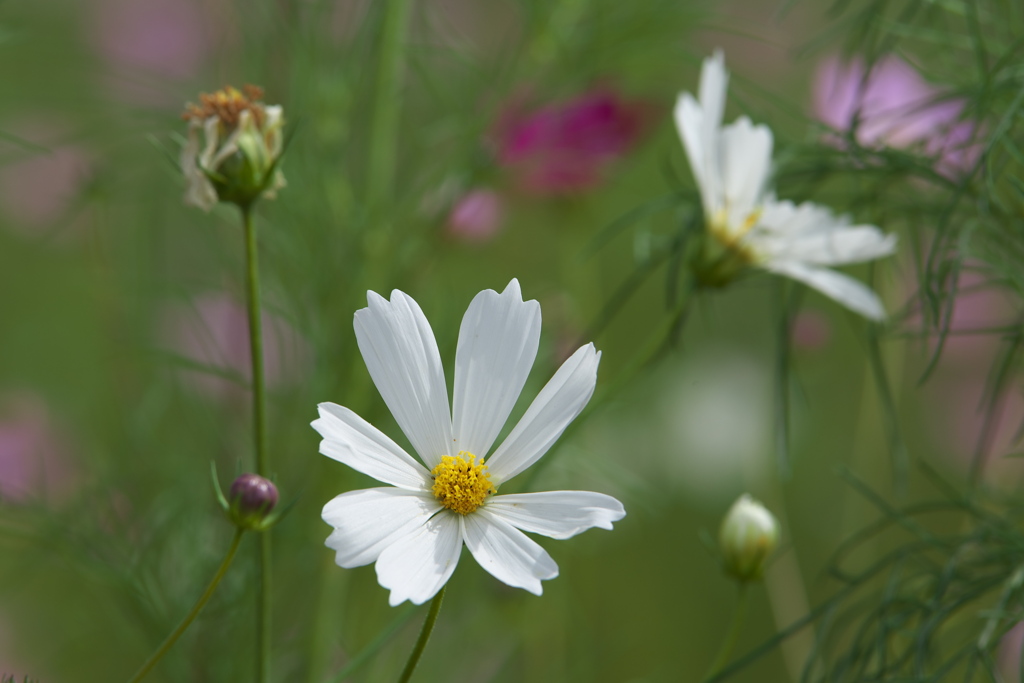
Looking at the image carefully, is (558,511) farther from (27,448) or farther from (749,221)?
(27,448)

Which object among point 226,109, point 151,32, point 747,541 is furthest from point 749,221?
point 151,32

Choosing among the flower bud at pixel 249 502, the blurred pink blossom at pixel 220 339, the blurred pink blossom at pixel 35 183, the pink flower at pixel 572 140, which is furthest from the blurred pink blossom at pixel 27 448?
the flower bud at pixel 249 502

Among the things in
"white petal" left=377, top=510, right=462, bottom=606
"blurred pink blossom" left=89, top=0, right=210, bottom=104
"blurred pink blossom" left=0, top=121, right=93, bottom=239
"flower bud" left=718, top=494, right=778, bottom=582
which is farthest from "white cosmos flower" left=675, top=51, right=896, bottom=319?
"blurred pink blossom" left=89, top=0, right=210, bottom=104

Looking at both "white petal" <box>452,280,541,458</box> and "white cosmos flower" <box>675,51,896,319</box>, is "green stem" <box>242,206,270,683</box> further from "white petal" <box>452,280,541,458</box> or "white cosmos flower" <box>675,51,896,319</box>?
"white cosmos flower" <box>675,51,896,319</box>

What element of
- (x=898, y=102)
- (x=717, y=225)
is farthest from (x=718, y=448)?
(x=717, y=225)

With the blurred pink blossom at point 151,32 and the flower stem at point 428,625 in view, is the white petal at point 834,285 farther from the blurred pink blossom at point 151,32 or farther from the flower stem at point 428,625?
the blurred pink blossom at point 151,32
